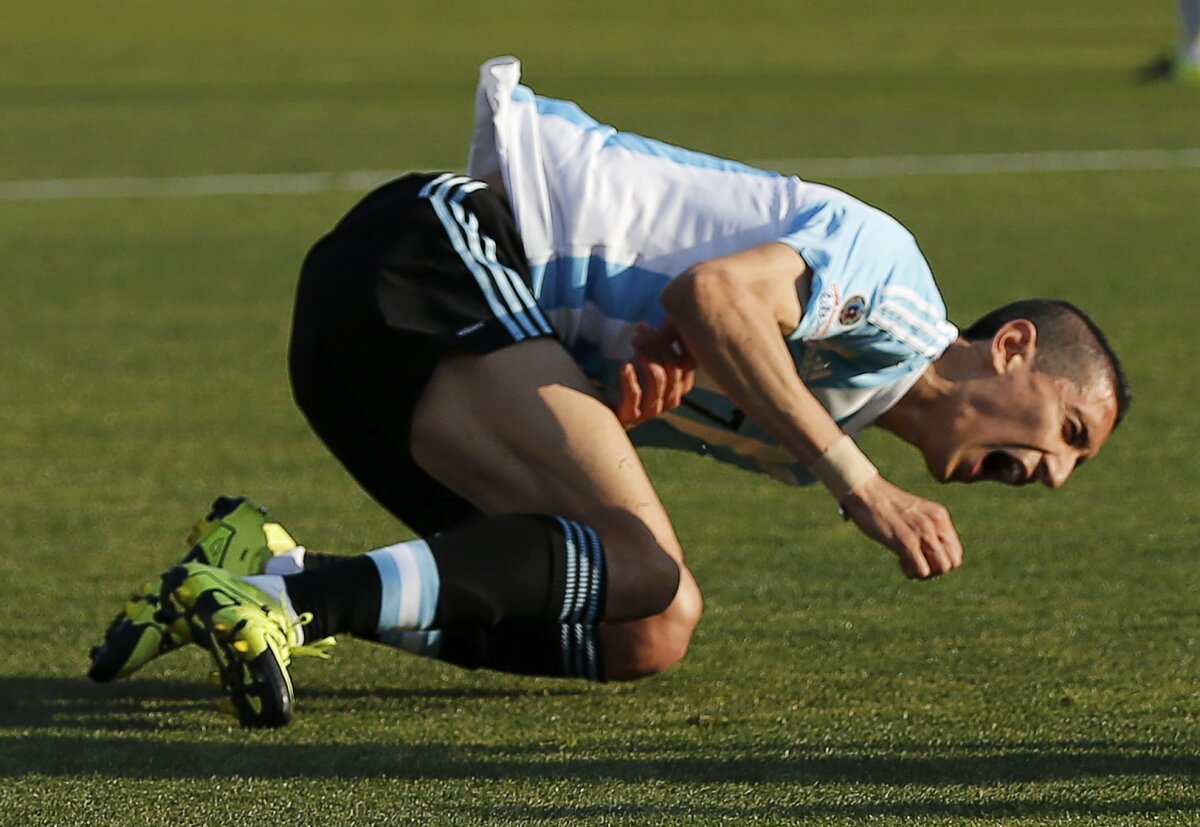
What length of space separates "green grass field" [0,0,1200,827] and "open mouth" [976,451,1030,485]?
0.41m

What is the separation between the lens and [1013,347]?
13.8 feet

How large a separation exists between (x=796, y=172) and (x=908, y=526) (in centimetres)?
1050

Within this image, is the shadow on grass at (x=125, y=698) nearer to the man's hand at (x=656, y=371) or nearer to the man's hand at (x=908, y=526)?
the man's hand at (x=656, y=371)

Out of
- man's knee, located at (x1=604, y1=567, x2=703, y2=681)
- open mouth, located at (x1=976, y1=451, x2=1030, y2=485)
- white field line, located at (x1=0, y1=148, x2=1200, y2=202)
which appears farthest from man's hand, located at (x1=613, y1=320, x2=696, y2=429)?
white field line, located at (x1=0, y1=148, x2=1200, y2=202)

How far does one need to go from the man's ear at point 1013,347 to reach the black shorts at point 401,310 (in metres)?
0.84

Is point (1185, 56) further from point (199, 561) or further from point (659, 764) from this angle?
point (659, 764)

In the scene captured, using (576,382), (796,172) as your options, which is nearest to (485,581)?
(576,382)

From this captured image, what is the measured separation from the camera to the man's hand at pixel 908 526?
3.62 meters

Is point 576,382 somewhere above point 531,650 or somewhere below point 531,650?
above

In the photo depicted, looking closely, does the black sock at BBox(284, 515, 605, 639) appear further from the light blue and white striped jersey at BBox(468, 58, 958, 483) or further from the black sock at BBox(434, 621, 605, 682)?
the light blue and white striped jersey at BBox(468, 58, 958, 483)

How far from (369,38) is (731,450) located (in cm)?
2124

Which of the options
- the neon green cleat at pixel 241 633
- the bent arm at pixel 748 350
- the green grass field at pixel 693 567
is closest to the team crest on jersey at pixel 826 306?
the bent arm at pixel 748 350

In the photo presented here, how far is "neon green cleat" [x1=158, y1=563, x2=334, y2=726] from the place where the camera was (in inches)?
147

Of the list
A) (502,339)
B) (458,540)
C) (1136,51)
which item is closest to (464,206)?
(502,339)
